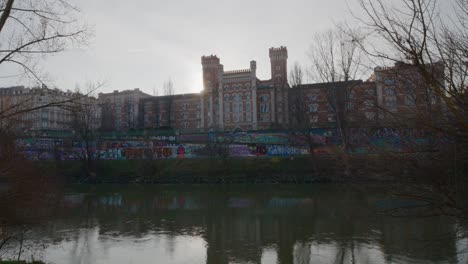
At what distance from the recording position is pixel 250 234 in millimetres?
13555

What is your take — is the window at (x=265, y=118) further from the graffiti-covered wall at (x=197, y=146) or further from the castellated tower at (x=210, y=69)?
the graffiti-covered wall at (x=197, y=146)

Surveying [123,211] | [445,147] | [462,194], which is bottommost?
[123,211]

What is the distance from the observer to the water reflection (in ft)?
33.8

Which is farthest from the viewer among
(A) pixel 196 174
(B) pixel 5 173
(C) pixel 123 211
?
(A) pixel 196 174

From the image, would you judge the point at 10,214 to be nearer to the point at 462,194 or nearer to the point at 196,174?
the point at 462,194

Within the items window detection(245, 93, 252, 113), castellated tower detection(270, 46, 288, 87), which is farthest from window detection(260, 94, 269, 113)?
castellated tower detection(270, 46, 288, 87)

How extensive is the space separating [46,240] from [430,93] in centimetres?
1411

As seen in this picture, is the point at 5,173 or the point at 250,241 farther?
the point at 250,241

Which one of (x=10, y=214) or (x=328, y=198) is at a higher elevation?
(x=10, y=214)

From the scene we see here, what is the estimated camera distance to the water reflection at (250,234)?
33.8 feet

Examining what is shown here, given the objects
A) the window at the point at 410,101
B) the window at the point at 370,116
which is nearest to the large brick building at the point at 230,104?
the window at the point at 370,116

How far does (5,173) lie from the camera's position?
25.2 feet

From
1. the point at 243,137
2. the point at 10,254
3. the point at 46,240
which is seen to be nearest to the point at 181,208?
the point at 46,240

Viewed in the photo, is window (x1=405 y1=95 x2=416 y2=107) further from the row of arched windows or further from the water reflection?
the row of arched windows
